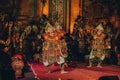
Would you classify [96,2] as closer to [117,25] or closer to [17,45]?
[117,25]

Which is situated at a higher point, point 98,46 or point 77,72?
point 98,46

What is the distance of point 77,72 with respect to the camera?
1162cm

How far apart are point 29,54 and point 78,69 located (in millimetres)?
3333

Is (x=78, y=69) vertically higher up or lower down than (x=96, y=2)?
lower down

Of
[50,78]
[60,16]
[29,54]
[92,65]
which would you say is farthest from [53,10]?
[50,78]

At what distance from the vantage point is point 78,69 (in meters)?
12.4

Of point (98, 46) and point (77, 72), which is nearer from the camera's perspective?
point (77, 72)

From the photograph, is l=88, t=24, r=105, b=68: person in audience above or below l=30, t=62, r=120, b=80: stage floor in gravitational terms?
above

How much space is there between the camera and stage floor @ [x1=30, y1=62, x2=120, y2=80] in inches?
416

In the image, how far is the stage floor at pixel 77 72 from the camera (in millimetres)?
10562

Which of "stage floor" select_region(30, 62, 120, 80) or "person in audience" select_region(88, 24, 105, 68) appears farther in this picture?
"person in audience" select_region(88, 24, 105, 68)

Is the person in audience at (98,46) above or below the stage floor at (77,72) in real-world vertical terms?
above

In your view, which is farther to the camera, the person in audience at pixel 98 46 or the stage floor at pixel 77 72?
the person in audience at pixel 98 46

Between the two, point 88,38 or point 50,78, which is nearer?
point 50,78
